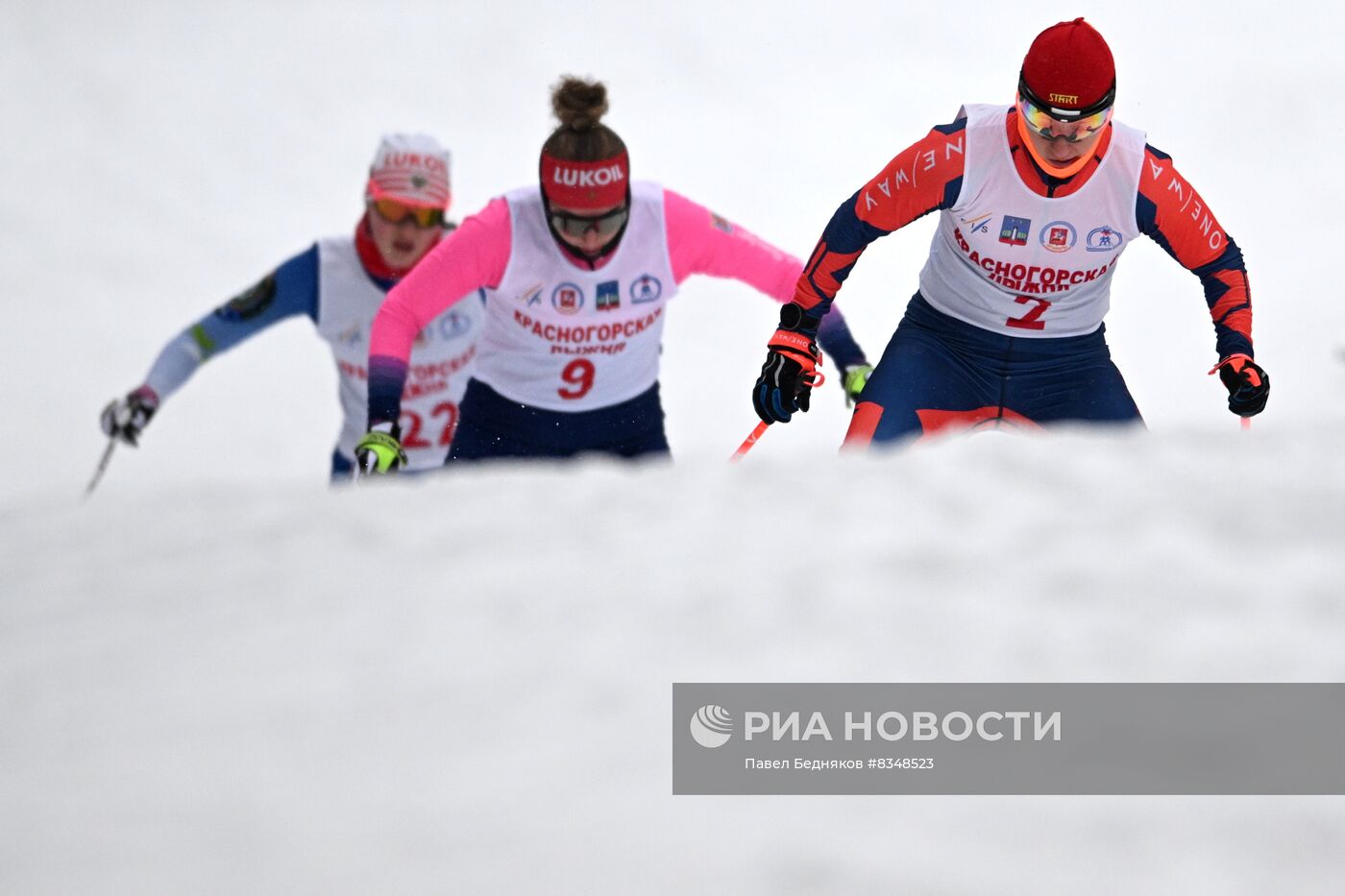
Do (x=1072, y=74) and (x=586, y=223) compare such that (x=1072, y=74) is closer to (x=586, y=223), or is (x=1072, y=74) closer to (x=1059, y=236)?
(x=1059, y=236)

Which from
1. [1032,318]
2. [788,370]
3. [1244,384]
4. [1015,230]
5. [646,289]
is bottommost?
[1244,384]

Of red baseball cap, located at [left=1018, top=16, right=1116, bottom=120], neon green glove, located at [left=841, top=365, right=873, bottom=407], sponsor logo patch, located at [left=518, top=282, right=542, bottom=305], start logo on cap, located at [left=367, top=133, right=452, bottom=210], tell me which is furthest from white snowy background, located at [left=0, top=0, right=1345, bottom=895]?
start logo on cap, located at [left=367, top=133, right=452, bottom=210]

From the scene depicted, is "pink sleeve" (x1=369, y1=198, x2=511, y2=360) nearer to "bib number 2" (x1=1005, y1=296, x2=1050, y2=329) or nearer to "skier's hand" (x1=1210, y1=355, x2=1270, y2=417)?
"bib number 2" (x1=1005, y1=296, x2=1050, y2=329)

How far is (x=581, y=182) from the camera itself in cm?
415

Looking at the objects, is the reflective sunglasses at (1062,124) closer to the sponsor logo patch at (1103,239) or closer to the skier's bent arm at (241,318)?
the sponsor logo patch at (1103,239)

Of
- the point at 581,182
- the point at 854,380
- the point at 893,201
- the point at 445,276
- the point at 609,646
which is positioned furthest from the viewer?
the point at 854,380

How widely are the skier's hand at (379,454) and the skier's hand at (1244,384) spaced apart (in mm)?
2063

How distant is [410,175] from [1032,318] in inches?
87.2

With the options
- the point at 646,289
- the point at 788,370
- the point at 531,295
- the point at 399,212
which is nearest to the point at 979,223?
the point at 788,370

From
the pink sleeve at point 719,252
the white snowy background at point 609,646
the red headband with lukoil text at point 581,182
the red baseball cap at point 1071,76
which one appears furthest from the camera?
the pink sleeve at point 719,252

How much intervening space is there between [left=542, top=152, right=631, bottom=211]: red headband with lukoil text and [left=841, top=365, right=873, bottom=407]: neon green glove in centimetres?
88

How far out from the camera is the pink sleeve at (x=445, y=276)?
4.23 m

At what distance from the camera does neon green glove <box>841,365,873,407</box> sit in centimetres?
451

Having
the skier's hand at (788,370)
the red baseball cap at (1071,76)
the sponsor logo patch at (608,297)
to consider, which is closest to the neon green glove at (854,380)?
the skier's hand at (788,370)
